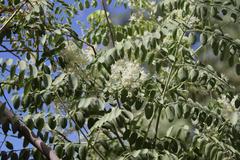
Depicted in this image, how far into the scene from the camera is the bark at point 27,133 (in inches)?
65.4

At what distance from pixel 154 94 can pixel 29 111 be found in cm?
53

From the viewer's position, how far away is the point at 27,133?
173 centimetres

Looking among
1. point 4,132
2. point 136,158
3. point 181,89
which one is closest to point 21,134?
point 4,132

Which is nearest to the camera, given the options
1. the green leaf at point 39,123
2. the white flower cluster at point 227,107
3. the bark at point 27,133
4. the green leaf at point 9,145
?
the bark at point 27,133

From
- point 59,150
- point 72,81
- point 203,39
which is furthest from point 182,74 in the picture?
point 59,150

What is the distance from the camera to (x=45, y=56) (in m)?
1.92

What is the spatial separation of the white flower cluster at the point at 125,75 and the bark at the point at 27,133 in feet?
1.20

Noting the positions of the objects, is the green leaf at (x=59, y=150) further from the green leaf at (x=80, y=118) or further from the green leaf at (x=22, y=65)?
the green leaf at (x=22, y=65)

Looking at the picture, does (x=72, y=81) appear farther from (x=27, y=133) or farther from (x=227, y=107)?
(x=227, y=107)

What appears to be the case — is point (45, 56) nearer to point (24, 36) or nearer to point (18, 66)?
point (18, 66)

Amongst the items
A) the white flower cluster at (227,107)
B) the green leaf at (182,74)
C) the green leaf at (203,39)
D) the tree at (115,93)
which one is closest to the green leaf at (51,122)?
the tree at (115,93)

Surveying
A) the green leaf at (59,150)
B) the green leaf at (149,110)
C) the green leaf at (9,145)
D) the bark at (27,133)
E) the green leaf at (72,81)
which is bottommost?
the green leaf at (59,150)

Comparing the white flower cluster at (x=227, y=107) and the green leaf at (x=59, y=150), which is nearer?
the green leaf at (x=59, y=150)

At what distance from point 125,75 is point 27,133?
0.39 m
